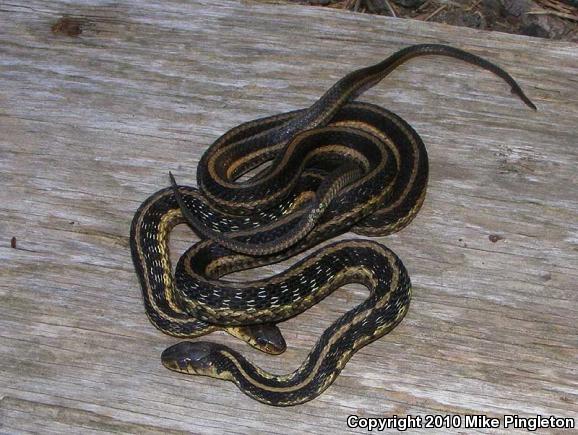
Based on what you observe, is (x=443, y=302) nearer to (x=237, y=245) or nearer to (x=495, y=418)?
(x=495, y=418)

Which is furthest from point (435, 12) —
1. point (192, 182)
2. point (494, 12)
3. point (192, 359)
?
point (192, 359)

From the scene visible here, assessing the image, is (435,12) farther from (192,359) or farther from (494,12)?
(192,359)

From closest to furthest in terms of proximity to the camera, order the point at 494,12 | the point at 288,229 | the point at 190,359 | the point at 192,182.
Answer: the point at 190,359, the point at 288,229, the point at 192,182, the point at 494,12

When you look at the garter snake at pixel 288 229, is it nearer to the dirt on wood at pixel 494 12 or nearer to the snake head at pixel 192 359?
the snake head at pixel 192 359

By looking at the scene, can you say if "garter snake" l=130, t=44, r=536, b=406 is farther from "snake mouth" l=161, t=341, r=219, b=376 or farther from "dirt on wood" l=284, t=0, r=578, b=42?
"dirt on wood" l=284, t=0, r=578, b=42

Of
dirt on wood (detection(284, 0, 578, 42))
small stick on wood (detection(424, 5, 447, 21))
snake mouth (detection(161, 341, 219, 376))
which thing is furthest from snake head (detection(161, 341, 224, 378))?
small stick on wood (detection(424, 5, 447, 21))

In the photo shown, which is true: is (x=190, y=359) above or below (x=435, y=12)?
below

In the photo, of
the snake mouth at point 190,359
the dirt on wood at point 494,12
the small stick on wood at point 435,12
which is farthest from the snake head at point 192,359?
the small stick on wood at point 435,12
